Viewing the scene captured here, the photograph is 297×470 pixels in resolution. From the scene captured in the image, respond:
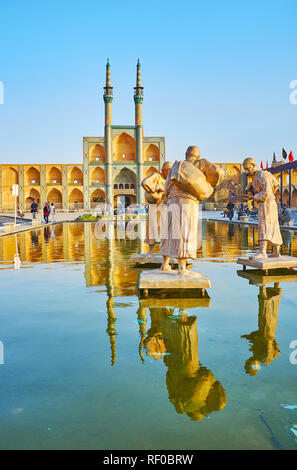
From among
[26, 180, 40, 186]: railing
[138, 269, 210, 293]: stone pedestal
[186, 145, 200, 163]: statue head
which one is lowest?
[138, 269, 210, 293]: stone pedestal

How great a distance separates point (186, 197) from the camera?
468 centimetres

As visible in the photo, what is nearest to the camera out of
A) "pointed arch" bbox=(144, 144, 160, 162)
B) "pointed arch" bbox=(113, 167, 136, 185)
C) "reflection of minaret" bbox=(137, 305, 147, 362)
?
"reflection of minaret" bbox=(137, 305, 147, 362)

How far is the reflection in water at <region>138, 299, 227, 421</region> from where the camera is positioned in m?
2.19

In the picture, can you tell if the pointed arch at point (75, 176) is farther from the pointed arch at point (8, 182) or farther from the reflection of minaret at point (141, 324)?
the reflection of minaret at point (141, 324)

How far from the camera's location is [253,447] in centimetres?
179

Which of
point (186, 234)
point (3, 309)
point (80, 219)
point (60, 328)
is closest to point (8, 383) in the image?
point (60, 328)

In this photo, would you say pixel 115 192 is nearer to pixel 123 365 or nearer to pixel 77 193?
pixel 77 193

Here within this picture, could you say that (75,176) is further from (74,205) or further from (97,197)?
(97,197)

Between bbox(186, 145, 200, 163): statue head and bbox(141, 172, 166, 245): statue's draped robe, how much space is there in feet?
5.65

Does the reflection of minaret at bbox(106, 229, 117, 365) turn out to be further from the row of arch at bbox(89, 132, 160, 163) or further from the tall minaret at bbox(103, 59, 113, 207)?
the row of arch at bbox(89, 132, 160, 163)

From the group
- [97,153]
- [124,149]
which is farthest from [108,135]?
[124,149]

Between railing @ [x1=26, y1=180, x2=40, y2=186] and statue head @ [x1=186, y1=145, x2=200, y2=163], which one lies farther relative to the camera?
railing @ [x1=26, y1=180, x2=40, y2=186]


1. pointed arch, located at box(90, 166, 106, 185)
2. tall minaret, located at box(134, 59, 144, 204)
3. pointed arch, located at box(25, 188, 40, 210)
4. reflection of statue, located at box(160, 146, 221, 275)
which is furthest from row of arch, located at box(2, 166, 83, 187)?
reflection of statue, located at box(160, 146, 221, 275)

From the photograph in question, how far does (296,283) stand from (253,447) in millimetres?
4137
